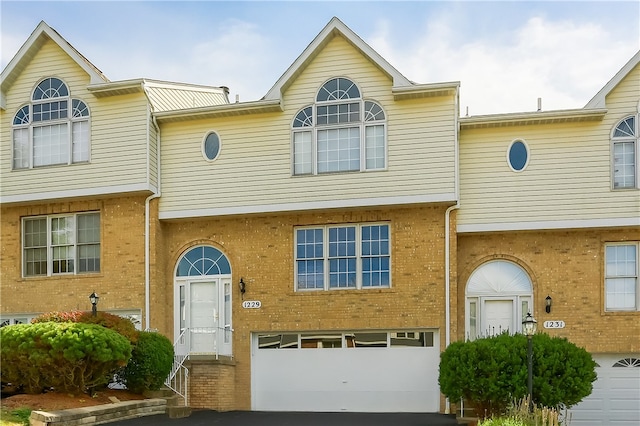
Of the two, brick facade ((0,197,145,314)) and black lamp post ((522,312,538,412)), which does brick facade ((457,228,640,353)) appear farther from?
brick facade ((0,197,145,314))

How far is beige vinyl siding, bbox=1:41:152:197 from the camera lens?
21.3m

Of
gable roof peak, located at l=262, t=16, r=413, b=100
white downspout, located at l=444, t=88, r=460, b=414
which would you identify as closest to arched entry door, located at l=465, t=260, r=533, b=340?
white downspout, located at l=444, t=88, r=460, b=414

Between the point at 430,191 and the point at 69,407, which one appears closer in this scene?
the point at 69,407

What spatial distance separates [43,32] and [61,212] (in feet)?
16.5

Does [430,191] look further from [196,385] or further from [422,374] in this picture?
[196,385]

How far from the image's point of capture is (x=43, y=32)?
22.1 metres

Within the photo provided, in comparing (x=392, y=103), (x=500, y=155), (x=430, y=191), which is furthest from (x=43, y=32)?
(x=500, y=155)

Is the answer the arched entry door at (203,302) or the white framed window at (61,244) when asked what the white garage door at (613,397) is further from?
the white framed window at (61,244)

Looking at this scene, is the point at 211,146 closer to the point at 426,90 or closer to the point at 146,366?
the point at 426,90

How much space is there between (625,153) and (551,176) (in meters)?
1.91

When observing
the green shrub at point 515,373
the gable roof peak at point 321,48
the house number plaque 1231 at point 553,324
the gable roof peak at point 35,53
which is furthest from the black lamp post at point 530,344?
the gable roof peak at point 35,53

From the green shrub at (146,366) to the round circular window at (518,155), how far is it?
32.4 ft

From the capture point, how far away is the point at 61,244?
22.3 m

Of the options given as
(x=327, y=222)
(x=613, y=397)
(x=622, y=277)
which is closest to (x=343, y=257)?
(x=327, y=222)
